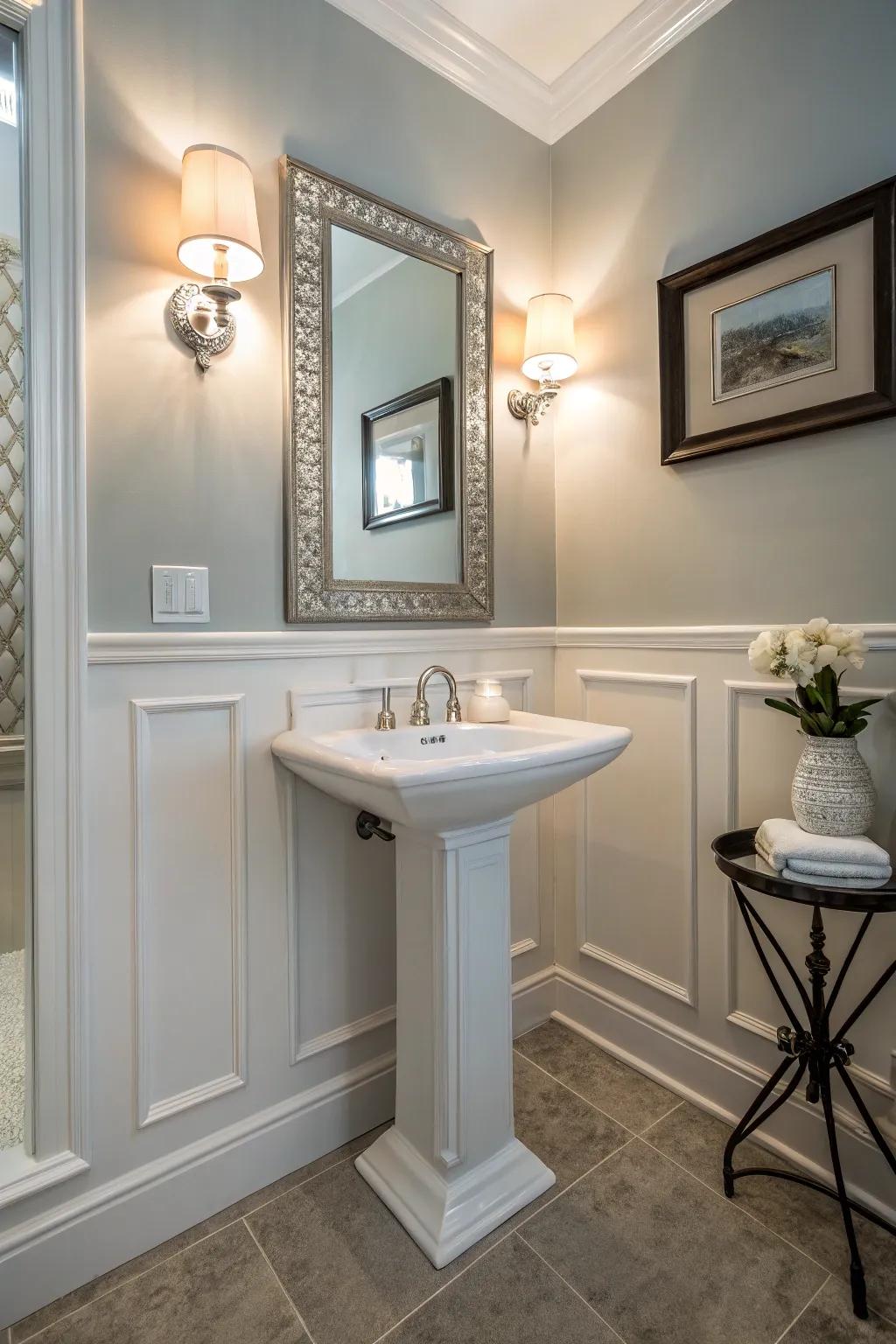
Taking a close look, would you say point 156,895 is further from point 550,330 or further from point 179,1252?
point 550,330

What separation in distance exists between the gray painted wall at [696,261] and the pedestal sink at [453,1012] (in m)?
0.55

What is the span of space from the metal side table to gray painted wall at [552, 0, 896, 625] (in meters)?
0.54

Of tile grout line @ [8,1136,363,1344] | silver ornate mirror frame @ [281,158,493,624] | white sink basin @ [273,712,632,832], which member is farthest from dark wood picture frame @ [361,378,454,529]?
tile grout line @ [8,1136,363,1344]

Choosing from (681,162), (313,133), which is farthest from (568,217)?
(313,133)

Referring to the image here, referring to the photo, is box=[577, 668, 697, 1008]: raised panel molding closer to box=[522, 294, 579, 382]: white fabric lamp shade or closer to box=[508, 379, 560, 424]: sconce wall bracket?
box=[508, 379, 560, 424]: sconce wall bracket

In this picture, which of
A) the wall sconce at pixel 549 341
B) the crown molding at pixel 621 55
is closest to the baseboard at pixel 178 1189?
the wall sconce at pixel 549 341

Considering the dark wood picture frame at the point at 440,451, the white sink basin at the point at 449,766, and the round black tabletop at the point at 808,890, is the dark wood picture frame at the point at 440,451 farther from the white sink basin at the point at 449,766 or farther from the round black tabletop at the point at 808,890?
the round black tabletop at the point at 808,890

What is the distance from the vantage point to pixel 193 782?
1378 mm

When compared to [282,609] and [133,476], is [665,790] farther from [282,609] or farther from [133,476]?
[133,476]

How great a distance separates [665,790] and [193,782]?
114 cm

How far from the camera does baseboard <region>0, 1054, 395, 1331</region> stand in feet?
3.92

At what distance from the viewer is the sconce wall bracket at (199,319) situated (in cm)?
131

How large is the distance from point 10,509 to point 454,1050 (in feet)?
4.48

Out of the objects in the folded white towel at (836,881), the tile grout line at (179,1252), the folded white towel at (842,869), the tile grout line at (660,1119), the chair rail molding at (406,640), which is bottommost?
the tile grout line at (179,1252)
